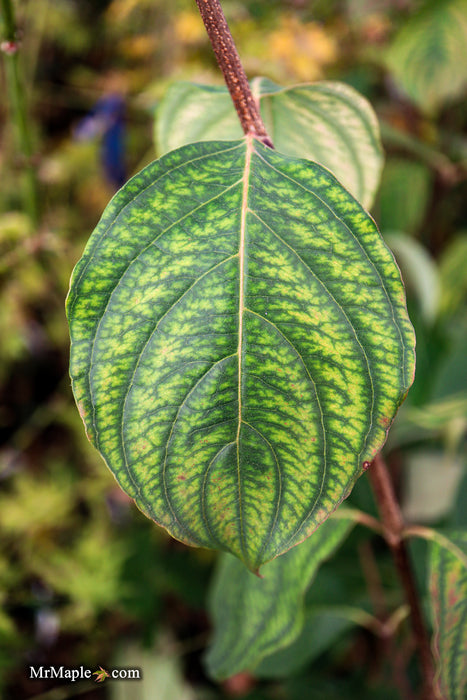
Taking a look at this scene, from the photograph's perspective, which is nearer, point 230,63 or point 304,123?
point 230,63

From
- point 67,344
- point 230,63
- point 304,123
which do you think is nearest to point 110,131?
point 67,344

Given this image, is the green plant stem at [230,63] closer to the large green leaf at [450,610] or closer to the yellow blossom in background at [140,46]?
the large green leaf at [450,610]

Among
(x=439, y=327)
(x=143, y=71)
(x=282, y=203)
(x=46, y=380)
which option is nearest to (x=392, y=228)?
(x=439, y=327)

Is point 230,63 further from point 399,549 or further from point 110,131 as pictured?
point 110,131

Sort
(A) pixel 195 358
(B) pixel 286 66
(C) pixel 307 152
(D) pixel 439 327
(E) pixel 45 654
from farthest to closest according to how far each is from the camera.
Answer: (B) pixel 286 66 < (D) pixel 439 327 < (E) pixel 45 654 < (C) pixel 307 152 < (A) pixel 195 358

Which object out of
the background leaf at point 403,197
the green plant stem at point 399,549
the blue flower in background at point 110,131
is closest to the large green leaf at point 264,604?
the green plant stem at point 399,549

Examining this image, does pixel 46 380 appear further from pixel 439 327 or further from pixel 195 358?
pixel 195 358

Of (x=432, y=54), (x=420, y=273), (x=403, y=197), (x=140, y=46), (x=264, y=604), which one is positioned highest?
(x=140, y=46)
